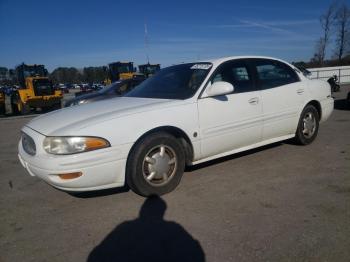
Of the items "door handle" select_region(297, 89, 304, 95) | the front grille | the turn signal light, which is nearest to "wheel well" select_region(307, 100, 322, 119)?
"door handle" select_region(297, 89, 304, 95)

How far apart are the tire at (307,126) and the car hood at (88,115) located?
239cm

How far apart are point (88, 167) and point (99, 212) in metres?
0.51

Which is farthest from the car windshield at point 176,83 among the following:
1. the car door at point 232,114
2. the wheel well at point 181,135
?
the wheel well at point 181,135

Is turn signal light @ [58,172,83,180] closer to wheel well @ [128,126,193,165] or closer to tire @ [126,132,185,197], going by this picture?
tire @ [126,132,185,197]

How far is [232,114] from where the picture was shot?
13.3 feet

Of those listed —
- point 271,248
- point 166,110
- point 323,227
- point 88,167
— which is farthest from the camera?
point 166,110

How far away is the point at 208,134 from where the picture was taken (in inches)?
151

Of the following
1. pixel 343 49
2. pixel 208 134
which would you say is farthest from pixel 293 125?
pixel 343 49

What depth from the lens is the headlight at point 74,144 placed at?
307 centimetres

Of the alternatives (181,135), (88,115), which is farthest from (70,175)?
(181,135)

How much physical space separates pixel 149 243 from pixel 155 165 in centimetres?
102

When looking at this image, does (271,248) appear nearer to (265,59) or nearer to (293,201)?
(293,201)

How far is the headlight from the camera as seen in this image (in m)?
3.07

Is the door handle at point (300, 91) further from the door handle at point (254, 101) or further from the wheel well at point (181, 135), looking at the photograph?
the wheel well at point (181, 135)
